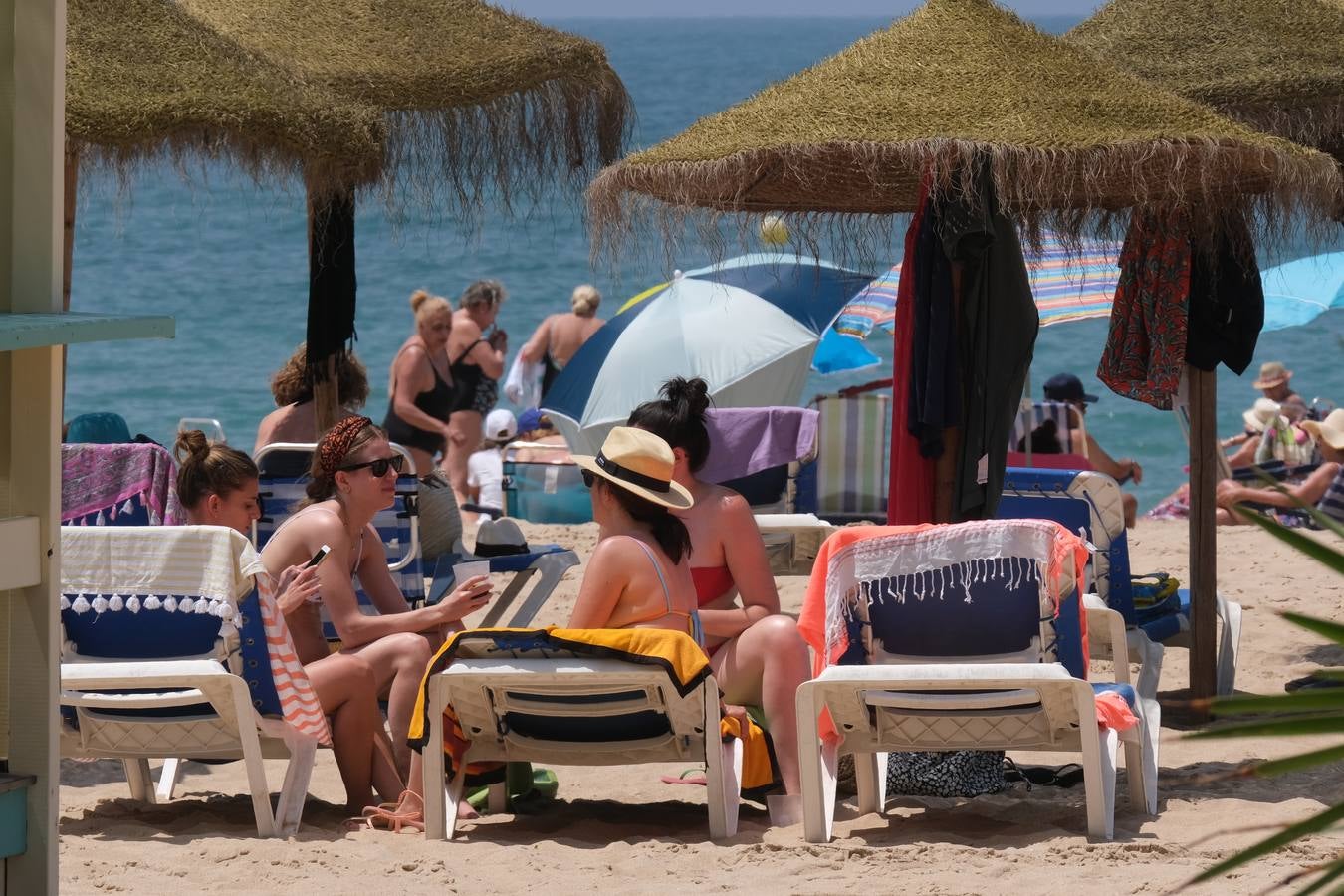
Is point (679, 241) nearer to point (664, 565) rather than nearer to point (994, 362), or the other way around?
point (994, 362)

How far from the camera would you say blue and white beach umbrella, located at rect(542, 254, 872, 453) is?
34.3ft

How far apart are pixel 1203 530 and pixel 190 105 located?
345 cm

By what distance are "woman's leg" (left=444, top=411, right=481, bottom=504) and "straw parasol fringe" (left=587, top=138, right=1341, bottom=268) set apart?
16.3 feet

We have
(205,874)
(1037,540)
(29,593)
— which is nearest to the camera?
(29,593)

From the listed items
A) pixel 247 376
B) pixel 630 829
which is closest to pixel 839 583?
pixel 630 829

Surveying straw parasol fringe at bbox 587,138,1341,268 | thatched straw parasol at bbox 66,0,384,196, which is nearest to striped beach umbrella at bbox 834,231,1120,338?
straw parasol fringe at bbox 587,138,1341,268

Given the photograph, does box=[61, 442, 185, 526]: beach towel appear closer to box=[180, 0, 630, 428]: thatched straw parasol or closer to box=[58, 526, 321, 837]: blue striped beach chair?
box=[180, 0, 630, 428]: thatched straw parasol

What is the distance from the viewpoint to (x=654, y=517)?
15.0 feet

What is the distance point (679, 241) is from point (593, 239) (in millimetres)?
332

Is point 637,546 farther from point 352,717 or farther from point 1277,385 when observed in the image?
point 1277,385

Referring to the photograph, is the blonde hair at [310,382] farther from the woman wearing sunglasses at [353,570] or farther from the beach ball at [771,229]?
the woman wearing sunglasses at [353,570]

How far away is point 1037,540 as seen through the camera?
4.40m

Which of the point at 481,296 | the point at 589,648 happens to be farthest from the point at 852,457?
the point at 589,648

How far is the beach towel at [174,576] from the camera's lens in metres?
4.21
